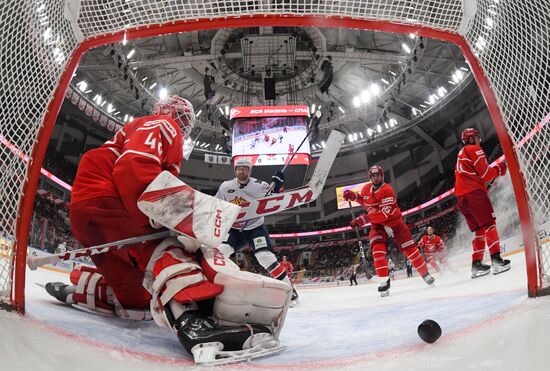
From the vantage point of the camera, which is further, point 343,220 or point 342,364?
point 343,220

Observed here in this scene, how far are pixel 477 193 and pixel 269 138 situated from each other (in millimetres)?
8553

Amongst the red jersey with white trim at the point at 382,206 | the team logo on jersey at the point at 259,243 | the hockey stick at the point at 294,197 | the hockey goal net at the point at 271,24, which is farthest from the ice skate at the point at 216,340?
the red jersey with white trim at the point at 382,206

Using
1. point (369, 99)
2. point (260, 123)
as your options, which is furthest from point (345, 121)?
point (260, 123)

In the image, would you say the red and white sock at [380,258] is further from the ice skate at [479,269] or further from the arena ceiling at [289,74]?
the arena ceiling at [289,74]

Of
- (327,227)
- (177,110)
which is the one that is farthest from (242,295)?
(327,227)

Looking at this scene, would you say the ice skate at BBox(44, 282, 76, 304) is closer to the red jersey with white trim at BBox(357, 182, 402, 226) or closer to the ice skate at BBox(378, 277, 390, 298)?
the ice skate at BBox(378, 277, 390, 298)

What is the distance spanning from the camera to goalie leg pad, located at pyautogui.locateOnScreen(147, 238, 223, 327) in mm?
1188

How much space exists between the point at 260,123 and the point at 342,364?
11120 mm

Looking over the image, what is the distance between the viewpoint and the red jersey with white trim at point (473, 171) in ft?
11.2

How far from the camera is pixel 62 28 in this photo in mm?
1550

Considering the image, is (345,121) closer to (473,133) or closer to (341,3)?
(473,133)

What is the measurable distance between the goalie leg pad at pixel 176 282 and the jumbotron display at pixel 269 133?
1013cm

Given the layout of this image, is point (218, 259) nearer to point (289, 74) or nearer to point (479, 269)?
point (479, 269)

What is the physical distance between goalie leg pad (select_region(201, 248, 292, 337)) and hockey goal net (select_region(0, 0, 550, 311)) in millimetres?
761
